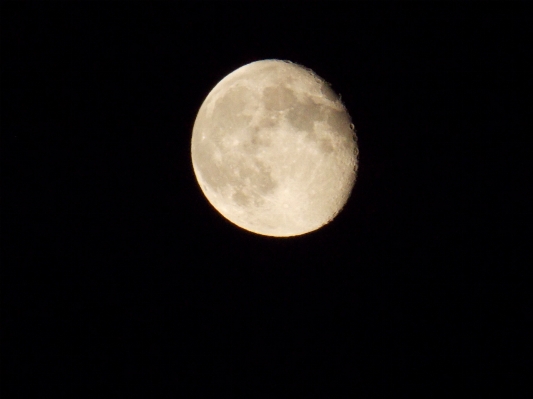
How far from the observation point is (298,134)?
12.0 feet

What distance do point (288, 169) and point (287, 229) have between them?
29.4 inches

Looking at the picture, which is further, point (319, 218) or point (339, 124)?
point (319, 218)

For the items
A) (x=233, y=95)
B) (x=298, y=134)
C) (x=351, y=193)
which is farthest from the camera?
(x=351, y=193)

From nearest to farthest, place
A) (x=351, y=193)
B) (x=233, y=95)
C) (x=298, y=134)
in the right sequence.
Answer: (x=298, y=134)
(x=233, y=95)
(x=351, y=193)

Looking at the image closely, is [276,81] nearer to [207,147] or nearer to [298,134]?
[298,134]

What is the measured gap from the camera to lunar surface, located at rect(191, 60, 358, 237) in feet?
12.1

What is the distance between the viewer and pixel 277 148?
3.69 m

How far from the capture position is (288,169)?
12.1 feet

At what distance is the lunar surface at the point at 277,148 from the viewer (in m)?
3.70

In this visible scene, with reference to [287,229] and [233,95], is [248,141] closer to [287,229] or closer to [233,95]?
[233,95]

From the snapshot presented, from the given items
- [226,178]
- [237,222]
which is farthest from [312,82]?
[237,222]

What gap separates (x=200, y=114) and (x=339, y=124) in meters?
1.40

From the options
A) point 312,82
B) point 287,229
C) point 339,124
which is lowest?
point 287,229

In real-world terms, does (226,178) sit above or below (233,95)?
below
